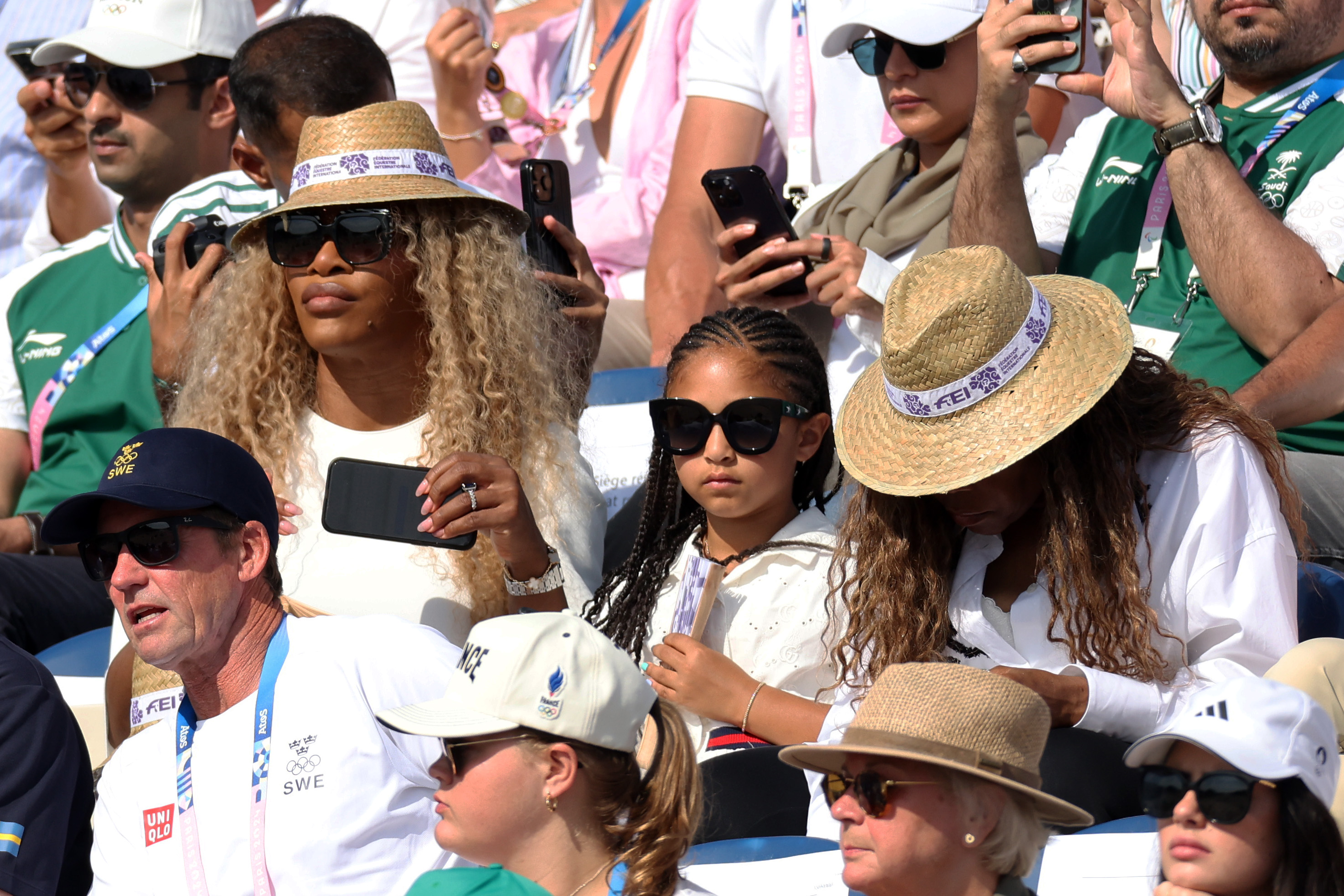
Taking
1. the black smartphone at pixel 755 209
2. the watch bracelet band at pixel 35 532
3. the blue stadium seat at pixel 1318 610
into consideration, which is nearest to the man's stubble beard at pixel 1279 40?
the black smartphone at pixel 755 209

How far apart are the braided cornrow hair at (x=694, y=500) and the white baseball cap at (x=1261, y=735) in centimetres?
138

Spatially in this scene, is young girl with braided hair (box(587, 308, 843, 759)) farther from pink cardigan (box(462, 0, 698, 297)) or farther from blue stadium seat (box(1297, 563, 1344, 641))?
pink cardigan (box(462, 0, 698, 297))

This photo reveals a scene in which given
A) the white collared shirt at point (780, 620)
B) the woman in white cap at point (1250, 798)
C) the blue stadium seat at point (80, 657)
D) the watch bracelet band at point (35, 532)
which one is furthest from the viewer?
the watch bracelet band at point (35, 532)

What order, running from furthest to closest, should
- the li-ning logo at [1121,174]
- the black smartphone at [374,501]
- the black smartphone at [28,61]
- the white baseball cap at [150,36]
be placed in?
the black smartphone at [28,61] → the white baseball cap at [150,36] → the li-ning logo at [1121,174] → the black smartphone at [374,501]

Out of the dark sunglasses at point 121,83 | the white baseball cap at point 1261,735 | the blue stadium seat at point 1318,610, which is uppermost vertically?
the dark sunglasses at point 121,83

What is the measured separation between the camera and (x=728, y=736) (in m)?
2.94

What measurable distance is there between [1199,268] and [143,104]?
3.24 meters

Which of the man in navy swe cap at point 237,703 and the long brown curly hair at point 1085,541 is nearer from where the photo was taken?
the man in navy swe cap at point 237,703

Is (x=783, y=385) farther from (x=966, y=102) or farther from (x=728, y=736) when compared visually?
(x=966, y=102)

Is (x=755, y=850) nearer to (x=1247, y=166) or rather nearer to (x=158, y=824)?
(x=158, y=824)

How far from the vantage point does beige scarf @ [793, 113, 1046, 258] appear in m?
4.12

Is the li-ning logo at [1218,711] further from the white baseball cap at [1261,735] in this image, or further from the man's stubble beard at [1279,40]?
the man's stubble beard at [1279,40]

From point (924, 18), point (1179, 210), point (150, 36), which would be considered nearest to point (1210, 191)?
point (1179, 210)

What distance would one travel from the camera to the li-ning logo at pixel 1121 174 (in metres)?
3.93
